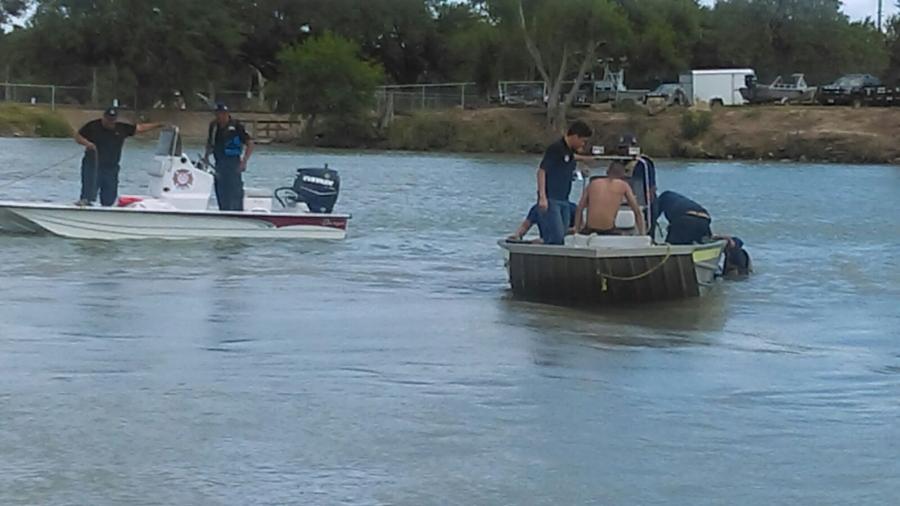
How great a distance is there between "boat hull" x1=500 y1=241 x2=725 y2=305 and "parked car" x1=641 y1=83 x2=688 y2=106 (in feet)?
207

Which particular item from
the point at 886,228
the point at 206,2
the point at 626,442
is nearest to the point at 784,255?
the point at 886,228

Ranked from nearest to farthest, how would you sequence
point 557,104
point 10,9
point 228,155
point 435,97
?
point 228,155 < point 557,104 < point 435,97 < point 10,9

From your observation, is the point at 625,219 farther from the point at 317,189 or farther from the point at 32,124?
the point at 32,124

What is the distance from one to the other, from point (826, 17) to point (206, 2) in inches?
1494

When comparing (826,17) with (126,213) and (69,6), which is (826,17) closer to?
(69,6)

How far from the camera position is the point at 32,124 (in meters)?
74.6

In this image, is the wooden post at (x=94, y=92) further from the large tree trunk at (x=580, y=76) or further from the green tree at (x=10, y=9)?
the large tree trunk at (x=580, y=76)

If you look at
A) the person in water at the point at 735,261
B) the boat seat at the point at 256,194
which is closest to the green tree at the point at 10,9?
the boat seat at the point at 256,194

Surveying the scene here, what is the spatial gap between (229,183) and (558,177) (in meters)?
5.92

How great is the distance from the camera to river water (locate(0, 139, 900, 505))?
8.54 m

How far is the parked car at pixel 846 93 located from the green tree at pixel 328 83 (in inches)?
873

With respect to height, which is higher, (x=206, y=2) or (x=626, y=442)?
(x=206, y=2)

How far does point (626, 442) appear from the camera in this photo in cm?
956

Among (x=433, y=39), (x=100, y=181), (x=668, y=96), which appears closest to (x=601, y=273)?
(x=100, y=181)
